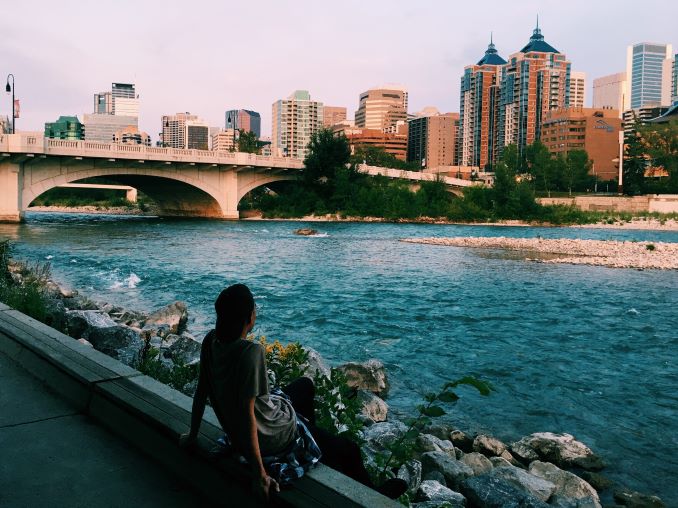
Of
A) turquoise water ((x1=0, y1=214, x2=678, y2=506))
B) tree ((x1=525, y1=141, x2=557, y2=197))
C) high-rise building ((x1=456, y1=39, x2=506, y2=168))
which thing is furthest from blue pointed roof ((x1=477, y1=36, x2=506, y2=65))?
turquoise water ((x1=0, y1=214, x2=678, y2=506))

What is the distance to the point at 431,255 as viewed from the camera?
27.3m

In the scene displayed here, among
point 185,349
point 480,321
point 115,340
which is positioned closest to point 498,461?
point 185,349

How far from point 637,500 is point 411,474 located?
191 cm

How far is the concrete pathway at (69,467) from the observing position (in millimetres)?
3053

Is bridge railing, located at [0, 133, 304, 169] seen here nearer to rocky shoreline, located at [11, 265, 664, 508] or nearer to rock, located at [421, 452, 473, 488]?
rocky shoreline, located at [11, 265, 664, 508]

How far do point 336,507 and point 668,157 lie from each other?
92.7 m

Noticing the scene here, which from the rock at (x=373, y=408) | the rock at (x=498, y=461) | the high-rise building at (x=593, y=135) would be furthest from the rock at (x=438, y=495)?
the high-rise building at (x=593, y=135)

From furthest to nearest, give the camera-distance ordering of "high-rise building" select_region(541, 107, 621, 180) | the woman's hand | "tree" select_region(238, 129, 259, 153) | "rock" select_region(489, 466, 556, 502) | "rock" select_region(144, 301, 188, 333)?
"high-rise building" select_region(541, 107, 621, 180) → "tree" select_region(238, 129, 259, 153) → "rock" select_region(144, 301, 188, 333) → "rock" select_region(489, 466, 556, 502) → the woman's hand

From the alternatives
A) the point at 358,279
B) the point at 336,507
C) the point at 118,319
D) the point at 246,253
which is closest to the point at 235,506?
the point at 336,507

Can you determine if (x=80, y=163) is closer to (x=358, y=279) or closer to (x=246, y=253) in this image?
(x=246, y=253)

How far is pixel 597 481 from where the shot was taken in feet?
17.7

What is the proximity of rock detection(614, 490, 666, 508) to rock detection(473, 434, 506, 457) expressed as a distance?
108 cm

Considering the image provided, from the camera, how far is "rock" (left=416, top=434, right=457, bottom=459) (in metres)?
5.48

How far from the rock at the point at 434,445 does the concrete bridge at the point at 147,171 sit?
38516 millimetres
